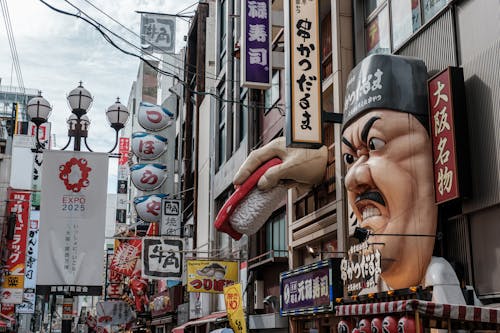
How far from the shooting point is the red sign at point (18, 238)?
4050cm

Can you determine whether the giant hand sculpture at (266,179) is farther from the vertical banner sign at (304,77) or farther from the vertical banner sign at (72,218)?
the vertical banner sign at (72,218)

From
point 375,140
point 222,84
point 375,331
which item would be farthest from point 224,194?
point 375,331

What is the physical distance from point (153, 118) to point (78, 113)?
2311 centimetres

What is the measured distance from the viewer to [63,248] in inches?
649

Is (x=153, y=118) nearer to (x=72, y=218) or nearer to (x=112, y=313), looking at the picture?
(x=112, y=313)

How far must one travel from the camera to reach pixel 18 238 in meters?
40.8

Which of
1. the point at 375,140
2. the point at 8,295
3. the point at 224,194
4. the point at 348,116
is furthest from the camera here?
the point at 8,295

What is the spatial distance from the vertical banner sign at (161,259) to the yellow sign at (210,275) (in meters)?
5.39

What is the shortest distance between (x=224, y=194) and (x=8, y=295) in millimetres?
18523

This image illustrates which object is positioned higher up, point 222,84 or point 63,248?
point 222,84

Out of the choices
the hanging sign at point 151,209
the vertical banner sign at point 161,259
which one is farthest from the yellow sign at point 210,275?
the hanging sign at point 151,209

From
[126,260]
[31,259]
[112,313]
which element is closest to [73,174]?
[126,260]

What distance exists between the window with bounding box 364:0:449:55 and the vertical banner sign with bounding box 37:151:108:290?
7767 mm

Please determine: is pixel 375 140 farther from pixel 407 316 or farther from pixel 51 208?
pixel 51 208
